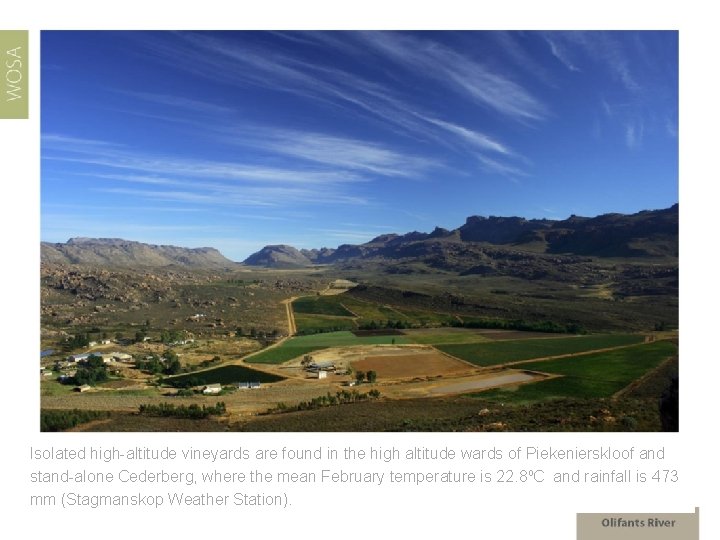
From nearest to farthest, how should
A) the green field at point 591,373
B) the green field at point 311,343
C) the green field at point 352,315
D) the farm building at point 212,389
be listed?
1. the green field at point 591,373
2. the farm building at point 212,389
3. the green field at point 311,343
4. the green field at point 352,315

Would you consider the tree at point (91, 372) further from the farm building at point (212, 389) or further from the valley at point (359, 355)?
the farm building at point (212, 389)

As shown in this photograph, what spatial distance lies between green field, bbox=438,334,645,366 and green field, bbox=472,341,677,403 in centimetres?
191

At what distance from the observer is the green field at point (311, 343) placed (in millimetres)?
29656

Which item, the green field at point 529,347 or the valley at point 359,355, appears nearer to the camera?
the valley at point 359,355

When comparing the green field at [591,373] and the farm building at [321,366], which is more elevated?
the green field at [591,373]

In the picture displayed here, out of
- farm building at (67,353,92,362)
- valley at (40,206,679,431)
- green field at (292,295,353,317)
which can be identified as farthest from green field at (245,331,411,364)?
green field at (292,295,353,317)

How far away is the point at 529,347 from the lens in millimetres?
31109

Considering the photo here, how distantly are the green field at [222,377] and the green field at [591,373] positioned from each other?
12.6 m

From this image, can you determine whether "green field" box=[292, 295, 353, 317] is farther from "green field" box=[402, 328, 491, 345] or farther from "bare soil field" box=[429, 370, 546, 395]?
"bare soil field" box=[429, 370, 546, 395]

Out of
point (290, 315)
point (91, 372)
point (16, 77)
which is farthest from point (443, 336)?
point (16, 77)

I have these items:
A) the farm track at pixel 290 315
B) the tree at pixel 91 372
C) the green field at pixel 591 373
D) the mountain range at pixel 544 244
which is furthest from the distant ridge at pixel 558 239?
the tree at pixel 91 372

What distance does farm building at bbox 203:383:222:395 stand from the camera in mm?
20984

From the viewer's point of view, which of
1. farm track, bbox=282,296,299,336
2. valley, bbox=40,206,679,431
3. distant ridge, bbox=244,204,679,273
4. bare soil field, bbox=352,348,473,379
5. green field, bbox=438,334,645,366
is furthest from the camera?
distant ridge, bbox=244,204,679,273

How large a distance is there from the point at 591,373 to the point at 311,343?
21065 millimetres
